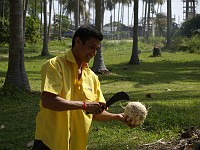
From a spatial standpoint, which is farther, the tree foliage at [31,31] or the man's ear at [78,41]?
the tree foliage at [31,31]

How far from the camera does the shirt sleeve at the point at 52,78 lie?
2.96 meters

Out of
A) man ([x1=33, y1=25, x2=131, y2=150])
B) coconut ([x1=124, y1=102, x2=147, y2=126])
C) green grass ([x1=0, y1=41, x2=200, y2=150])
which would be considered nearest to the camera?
man ([x1=33, y1=25, x2=131, y2=150])

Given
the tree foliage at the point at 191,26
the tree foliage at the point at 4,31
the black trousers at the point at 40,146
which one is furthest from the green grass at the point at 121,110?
the tree foliage at the point at 191,26

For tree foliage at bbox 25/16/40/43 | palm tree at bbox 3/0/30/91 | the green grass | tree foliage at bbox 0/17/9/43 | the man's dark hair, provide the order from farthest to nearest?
tree foliage at bbox 25/16/40/43 → tree foliage at bbox 0/17/9/43 → palm tree at bbox 3/0/30/91 → the green grass → the man's dark hair

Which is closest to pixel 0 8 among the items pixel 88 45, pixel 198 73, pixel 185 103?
pixel 198 73

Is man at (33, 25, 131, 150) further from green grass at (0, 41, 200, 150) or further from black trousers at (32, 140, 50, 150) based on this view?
green grass at (0, 41, 200, 150)

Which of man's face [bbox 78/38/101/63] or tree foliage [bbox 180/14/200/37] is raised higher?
tree foliage [bbox 180/14/200/37]

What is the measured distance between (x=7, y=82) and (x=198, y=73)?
983cm

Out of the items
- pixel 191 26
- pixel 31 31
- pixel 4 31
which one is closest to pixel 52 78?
pixel 4 31

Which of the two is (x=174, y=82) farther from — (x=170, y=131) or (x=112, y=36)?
(x=112, y=36)

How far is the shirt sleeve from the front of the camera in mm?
2957

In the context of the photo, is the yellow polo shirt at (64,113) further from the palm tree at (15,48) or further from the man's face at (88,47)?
the palm tree at (15,48)

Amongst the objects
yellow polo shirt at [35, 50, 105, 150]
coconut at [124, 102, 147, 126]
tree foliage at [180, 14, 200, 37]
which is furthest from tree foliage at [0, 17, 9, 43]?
yellow polo shirt at [35, 50, 105, 150]

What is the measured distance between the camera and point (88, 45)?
3070 mm
